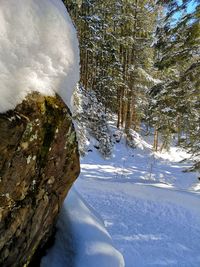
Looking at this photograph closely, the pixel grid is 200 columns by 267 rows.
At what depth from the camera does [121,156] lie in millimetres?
20125

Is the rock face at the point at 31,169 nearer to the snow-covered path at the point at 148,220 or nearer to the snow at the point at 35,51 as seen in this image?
the snow at the point at 35,51

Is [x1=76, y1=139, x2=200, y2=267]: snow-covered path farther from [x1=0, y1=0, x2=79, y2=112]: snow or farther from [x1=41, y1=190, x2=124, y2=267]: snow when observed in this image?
[x1=0, y1=0, x2=79, y2=112]: snow

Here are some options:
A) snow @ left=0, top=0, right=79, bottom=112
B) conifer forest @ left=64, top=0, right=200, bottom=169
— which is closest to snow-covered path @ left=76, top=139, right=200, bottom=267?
snow @ left=0, top=0, right=79, bottom=112

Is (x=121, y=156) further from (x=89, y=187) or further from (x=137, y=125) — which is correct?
(x=89, y=187)

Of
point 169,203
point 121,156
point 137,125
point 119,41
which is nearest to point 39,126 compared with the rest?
point 169,203

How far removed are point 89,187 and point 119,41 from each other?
15157 mm

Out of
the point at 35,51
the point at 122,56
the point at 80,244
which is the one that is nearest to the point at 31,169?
the point at 35,51

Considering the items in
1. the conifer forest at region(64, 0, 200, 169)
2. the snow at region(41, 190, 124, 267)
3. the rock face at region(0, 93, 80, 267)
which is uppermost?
the conifer forest at region(64, 0, 200, 169)

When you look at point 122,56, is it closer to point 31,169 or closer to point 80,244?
point 80,244

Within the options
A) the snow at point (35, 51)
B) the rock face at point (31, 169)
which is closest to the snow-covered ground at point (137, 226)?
the rock face at point (31, 169)

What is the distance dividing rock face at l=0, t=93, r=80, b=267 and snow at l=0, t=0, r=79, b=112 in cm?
11

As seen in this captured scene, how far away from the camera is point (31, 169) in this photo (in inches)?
93.8

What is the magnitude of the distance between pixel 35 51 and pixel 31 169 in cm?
81

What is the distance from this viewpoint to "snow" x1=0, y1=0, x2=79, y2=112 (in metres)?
2.14
